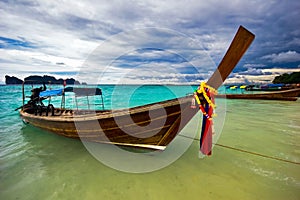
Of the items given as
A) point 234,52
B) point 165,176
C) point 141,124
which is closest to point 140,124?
point 141,124

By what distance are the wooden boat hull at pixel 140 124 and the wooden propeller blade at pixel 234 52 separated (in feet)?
2.82

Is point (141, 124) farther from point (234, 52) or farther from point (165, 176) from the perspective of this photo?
point (234, 52)

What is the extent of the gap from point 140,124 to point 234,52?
2346 millimetres

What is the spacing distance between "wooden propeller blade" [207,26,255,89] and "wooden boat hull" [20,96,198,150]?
859 millimetres

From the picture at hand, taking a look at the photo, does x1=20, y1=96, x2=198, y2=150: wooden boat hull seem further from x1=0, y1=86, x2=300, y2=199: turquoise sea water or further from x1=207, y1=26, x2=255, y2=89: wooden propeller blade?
x1=207, y1=26, x2=255, y2=89: wooden propeller blade

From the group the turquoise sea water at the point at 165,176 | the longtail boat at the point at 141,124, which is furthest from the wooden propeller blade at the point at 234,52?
the turquoise sea water at the point at 165,176

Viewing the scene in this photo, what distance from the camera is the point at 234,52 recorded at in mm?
2236

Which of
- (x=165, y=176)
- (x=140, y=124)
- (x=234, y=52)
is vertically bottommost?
(x=165, y=176)

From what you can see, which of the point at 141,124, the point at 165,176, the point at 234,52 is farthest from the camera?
the point at 141,124

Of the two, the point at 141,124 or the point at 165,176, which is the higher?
the point at 141,124

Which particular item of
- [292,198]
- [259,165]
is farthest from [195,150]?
[292,198]

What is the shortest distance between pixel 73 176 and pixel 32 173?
103 cm

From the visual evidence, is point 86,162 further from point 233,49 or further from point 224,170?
point 233,49

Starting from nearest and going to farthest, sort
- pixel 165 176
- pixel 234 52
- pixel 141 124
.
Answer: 1. pixel 234 52
2. pixel 165 176
3. pixel 141 124
